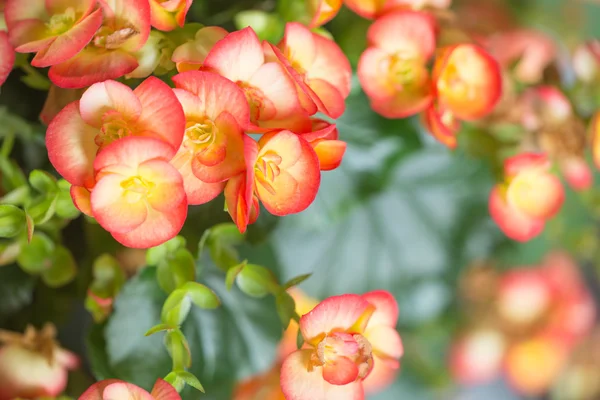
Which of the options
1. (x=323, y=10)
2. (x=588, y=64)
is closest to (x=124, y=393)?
(x=323, y=10)

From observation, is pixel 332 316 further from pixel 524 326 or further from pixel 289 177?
pixel 524 326

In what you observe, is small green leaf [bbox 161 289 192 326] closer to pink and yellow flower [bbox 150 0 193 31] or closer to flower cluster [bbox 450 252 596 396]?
pink and yellow flower [bbox 150 0 193 31]

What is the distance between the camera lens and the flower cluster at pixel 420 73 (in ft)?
1.09

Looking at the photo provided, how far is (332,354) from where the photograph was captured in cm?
25

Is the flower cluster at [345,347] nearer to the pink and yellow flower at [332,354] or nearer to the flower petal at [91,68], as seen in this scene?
the pink and yellow flower at [332,354]

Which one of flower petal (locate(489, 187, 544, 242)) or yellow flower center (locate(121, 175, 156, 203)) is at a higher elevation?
yellow flower center (locate(121, 175, 156, 203))

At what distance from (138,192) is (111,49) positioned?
7 centimetres

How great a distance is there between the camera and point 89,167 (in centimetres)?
25

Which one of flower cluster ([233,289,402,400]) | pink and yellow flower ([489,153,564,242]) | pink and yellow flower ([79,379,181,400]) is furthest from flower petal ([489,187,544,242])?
pink and yellow flower ([79,379,181,400])

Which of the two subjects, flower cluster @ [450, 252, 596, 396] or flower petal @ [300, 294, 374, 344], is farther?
flower cluster @ [450, 252, 596, 396]

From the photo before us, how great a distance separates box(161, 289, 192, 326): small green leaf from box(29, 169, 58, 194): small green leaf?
77 mm

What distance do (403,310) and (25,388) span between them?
0.31 meters

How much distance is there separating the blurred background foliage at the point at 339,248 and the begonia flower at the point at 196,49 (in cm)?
5

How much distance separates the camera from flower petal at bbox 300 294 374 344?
25 cm
